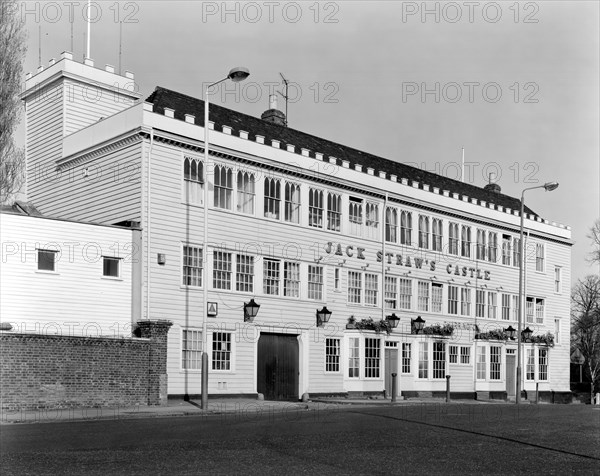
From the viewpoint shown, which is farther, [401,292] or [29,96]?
[401,292]

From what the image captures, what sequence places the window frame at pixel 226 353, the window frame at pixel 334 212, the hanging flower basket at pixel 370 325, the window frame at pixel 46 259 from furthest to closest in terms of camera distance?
1. the hanging flower basket at pixel 370 325
2. the window frame at pixel 334 212
3. the window frame at pixel 226 353
4. the window frame at pixel 46 259

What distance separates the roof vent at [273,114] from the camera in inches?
1650

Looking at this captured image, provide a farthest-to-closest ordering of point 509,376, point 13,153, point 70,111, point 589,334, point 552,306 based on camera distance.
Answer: point 589,334 → point 552,306 → point 509,376 → point 70,111 → point 13,153

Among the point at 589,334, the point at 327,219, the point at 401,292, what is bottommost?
the point at 589,334

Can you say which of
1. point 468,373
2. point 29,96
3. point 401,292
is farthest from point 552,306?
point 29,96

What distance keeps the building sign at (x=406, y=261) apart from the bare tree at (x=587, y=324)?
109 ft

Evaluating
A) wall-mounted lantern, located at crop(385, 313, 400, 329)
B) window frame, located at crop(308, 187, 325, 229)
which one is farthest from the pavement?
window frame, located at crop(308, 187, 325, 229)

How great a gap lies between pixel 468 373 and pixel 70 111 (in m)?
25.2

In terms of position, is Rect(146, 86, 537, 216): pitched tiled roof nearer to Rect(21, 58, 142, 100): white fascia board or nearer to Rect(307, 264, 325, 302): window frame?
Rect(21, 58, 142, 100): white fascia board

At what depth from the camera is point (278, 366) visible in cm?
3359

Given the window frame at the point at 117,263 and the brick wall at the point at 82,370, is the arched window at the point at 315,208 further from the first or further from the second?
the brick wall at the point at 82,370

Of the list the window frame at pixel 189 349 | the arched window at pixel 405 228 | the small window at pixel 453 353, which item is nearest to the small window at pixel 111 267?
the window frame at pixel 189 349

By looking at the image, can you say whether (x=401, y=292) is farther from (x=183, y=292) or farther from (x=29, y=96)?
(x=29, y=96)

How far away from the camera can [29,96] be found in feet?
114
